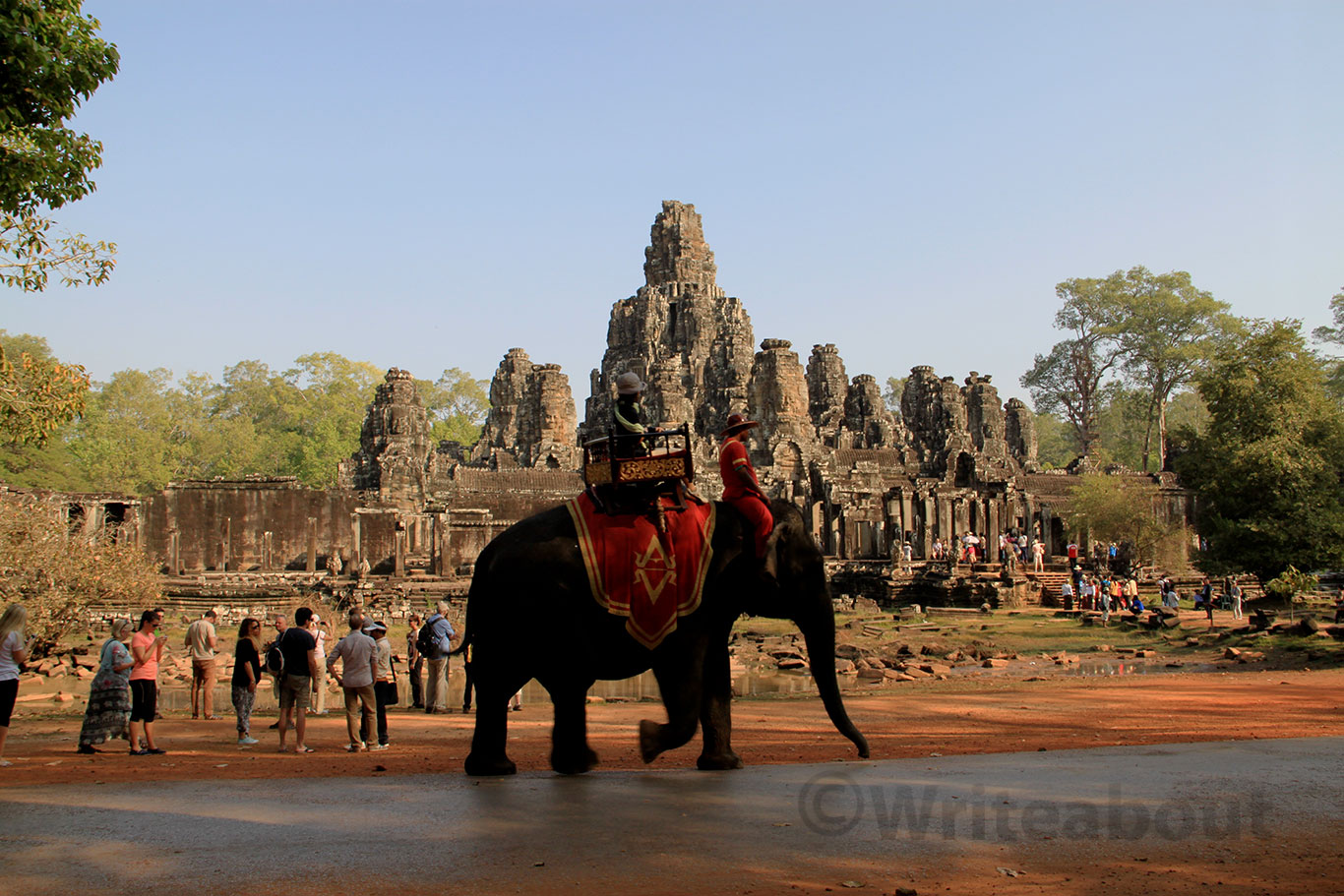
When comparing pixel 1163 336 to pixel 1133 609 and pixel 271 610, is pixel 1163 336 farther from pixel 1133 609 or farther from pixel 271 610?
pixel 271 610

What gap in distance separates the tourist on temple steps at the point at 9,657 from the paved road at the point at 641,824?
1.87 metres

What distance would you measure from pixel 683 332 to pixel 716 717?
2634 inches

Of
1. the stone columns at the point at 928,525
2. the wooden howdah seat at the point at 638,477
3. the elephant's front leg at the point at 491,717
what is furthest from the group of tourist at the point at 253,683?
the stone columns at the point at 928,525

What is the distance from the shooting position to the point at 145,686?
10797mm

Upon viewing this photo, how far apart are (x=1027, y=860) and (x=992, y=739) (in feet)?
18.4

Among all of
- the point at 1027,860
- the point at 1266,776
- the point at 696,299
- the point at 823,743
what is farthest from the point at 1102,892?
the point at 696,299

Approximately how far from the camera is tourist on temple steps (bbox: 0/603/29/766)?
9.28 metres

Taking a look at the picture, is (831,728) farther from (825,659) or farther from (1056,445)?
(1056,445)

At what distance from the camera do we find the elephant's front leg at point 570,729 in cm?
777

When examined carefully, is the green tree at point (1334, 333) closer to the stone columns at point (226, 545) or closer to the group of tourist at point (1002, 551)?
the group of tourist at point (1002, 551)

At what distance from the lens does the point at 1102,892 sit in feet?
16.4

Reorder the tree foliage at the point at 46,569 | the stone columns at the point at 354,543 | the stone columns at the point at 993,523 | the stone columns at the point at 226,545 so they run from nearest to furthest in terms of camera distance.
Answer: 1. the tree foliage at the point at 46,569
2. the stone columns at the point at 226,545
3. the stone columns at the point at 354,543
4. the stone columns at the point at 993,523

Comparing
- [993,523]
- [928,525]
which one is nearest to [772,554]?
[928,525]

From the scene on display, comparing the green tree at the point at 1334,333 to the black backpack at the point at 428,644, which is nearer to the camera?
the black backpack at the point at 428,644
